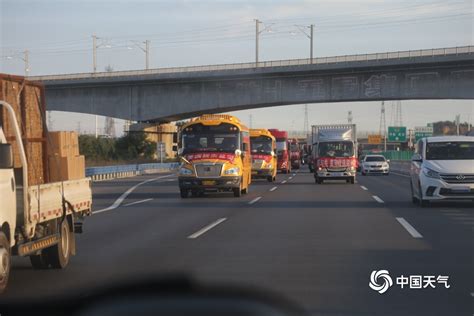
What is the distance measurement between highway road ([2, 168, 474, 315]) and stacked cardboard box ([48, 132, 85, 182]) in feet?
4.70

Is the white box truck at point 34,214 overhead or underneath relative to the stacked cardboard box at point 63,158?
underneath

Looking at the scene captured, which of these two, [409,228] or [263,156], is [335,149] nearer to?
[263,156]

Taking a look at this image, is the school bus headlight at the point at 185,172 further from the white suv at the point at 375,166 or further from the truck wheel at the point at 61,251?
the white suv at the point at 375,166

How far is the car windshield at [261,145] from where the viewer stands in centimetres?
4397

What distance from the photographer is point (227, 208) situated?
78.2ft

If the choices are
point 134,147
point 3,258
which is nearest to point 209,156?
point 3,258

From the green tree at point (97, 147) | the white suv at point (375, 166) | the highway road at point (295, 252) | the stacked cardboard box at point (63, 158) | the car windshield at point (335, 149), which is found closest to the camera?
the highway road at point (295, 252)

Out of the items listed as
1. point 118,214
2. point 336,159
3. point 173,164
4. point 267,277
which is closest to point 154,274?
point 267,277

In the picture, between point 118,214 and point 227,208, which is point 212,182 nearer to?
point 227,208

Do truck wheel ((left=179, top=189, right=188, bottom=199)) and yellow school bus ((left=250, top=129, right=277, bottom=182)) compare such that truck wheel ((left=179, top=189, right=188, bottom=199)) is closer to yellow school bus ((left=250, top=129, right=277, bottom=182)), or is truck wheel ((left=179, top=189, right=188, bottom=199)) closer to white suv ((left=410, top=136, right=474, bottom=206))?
white suv ((left=410, top=136, right=474, bottom=206))

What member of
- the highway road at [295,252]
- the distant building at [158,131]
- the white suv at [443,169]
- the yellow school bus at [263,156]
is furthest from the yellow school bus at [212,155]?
the distant building at [158,131]

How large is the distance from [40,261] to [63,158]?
165 cm

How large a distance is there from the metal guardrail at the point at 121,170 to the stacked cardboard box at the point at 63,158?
35023 mm

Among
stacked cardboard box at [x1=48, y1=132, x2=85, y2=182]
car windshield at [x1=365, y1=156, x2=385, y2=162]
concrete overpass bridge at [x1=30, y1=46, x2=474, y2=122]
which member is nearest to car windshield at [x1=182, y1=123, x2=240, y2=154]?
stacked cardboard box at [x1=48, y1=132, x2=85, y2=182]
